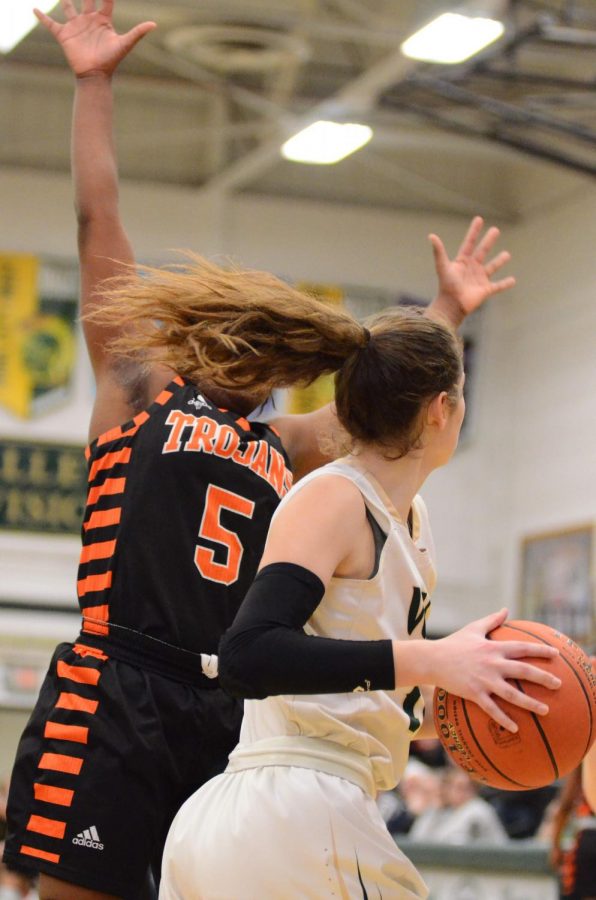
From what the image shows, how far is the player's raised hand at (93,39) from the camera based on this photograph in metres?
3.81

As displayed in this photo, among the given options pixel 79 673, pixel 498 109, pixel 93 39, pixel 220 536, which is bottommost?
pixel 79 673

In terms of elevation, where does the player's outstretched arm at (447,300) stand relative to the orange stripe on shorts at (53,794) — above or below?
above

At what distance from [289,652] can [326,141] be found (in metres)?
11.0

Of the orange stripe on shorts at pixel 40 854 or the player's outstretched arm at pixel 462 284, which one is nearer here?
the orange stripe on shorts at pixel 40 854

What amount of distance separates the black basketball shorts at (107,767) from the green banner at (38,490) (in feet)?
40.5

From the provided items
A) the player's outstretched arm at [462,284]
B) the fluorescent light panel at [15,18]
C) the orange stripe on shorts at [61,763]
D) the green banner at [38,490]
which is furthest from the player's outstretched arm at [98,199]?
the green banner at [38,490]

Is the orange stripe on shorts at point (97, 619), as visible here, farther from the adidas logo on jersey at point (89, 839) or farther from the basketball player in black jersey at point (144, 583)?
the adidas logo on jersey at point (89, 839)

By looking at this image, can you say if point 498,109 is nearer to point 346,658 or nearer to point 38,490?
point 38,490

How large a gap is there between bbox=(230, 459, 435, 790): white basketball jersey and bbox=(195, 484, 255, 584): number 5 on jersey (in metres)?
0.47

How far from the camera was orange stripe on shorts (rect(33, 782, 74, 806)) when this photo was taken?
128 inches

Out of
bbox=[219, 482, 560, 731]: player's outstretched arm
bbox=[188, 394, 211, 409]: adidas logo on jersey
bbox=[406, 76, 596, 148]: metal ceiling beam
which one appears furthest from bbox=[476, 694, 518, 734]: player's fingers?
bbox=[406, 76, 596, 148]: metal ceiling beam

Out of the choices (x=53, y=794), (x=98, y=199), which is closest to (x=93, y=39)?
(x=98, y=199)

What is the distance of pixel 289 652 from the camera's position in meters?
2.61

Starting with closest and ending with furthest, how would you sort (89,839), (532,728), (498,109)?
(532,728) → (89,839) → (498,109)
